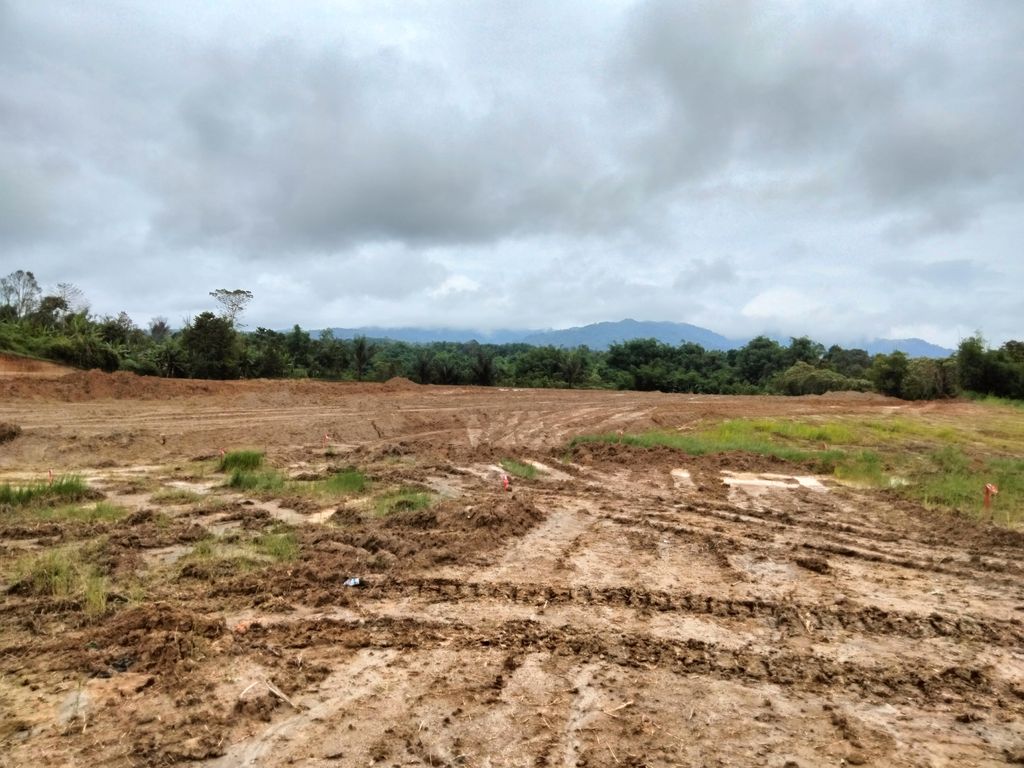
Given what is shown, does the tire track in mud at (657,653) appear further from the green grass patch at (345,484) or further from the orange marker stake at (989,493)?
the orange marker stake at (989,493)

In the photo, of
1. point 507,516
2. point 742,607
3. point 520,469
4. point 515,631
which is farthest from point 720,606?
point 520,469

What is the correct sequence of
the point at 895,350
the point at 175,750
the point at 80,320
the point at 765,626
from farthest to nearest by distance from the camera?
the point at 895,350 < the point at 80,320 < the point at 765,626 < the point at 175,750

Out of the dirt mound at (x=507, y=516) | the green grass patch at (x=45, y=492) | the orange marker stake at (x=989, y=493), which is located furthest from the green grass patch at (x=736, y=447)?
the green grass patch at (x=45, y=492)

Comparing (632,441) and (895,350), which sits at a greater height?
(895,350)

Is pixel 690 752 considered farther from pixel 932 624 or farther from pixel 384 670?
pixel 932 624

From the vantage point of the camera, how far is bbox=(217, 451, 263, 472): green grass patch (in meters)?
11.6

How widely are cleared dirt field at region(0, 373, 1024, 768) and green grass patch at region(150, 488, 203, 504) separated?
0.20 ft

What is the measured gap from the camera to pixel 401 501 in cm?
906

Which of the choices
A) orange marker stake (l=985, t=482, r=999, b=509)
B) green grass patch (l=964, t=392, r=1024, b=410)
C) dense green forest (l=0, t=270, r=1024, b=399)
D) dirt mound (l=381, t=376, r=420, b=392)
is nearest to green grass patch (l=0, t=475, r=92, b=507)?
orange marker stake (l=985, t=482, r=999, b=509)

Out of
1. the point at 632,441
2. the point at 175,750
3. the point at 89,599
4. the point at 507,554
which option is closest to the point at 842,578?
the point at 507,554

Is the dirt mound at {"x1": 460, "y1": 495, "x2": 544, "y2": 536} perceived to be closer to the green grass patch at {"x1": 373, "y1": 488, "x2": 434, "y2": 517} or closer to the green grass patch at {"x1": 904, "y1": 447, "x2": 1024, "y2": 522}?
the green grass patch at {"x1": 373, "y1": 488, "x2": 434, "y2": 517}

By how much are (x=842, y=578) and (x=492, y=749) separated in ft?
14.7

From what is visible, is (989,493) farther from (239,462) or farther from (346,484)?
(239,462)

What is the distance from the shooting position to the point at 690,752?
343cm
